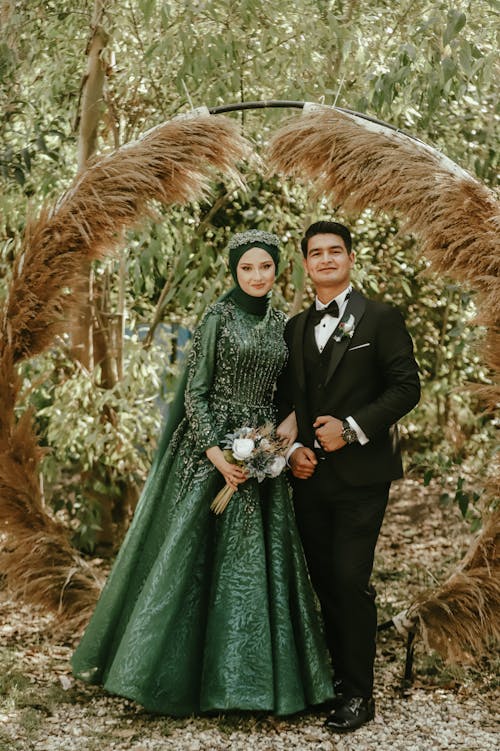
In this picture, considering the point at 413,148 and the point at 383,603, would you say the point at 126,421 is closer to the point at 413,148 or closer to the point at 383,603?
the point at 383,603

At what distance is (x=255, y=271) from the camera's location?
Answer: 300cm

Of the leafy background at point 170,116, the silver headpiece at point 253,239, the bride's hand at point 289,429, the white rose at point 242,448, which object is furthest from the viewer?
the leafy background at point 170,116

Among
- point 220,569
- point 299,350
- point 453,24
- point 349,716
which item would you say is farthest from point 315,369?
point 453,24

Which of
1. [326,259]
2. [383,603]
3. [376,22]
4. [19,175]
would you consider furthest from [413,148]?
[383,603]

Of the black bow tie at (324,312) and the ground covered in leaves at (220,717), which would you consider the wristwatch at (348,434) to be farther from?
the ground covered in leaves at (220,717)

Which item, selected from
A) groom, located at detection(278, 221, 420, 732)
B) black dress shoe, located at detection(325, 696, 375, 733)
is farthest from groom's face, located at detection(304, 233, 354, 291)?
black dress shoe, located at detection(325, 696, 375, 733)

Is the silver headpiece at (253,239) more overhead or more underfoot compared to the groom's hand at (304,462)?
more overhead

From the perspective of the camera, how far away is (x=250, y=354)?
9.98 ft

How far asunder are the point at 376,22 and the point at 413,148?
1.37 meters

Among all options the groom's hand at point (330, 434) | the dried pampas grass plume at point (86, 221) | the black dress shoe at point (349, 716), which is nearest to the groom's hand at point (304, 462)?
the groom's hand at point (330, 434)

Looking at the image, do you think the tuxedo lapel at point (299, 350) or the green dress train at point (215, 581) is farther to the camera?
the tuxedo lapel at point (299, 350)

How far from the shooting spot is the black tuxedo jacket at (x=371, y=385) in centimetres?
292

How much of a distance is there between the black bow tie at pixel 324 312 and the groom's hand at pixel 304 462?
487 mm

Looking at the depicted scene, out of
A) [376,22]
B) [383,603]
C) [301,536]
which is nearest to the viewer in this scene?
[301,536]
